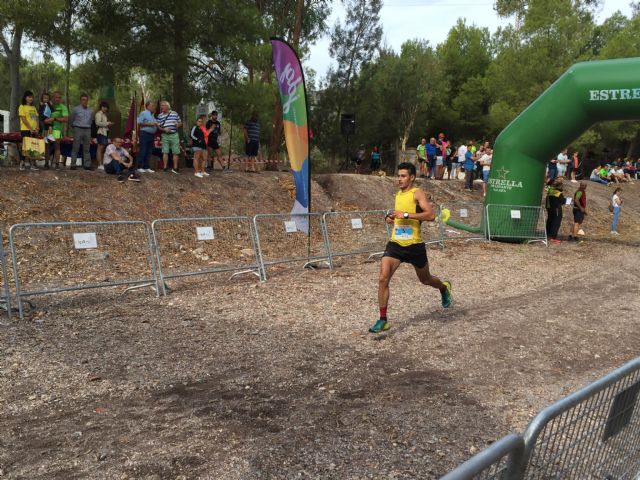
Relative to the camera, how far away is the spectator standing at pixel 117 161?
12.1 metres

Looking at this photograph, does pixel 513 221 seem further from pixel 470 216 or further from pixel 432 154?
pixel 432 154

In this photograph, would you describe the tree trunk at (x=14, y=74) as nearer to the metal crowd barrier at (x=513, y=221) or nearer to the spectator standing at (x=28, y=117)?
the spectator standing at (x=28, y=117)

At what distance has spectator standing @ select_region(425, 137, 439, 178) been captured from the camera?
67.0 ft

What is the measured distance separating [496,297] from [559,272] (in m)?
2.90

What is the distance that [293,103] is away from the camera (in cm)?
880

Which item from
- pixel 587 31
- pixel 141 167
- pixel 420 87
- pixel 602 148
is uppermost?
pixel 587 31

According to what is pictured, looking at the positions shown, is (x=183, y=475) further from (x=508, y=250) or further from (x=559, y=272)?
(x=508, y=250)

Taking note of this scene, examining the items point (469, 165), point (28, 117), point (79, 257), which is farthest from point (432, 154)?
point (79, 257)

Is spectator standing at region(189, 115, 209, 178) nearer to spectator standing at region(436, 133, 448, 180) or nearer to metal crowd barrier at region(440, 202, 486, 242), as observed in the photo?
metal crowd barrier at region(440, 202, 486, 242)

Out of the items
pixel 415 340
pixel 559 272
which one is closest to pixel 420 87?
pixel 559 272

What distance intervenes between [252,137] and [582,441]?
47.0ft

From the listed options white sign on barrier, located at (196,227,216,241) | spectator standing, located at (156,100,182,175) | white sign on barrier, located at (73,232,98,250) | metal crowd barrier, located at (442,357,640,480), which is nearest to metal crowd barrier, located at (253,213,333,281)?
white sign on barrier, located at (196,227,216,241)

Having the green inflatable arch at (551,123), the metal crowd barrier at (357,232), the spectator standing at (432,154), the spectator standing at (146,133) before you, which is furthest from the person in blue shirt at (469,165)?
the spectator standing at (146,133)

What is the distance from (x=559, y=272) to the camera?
32.5 ft
